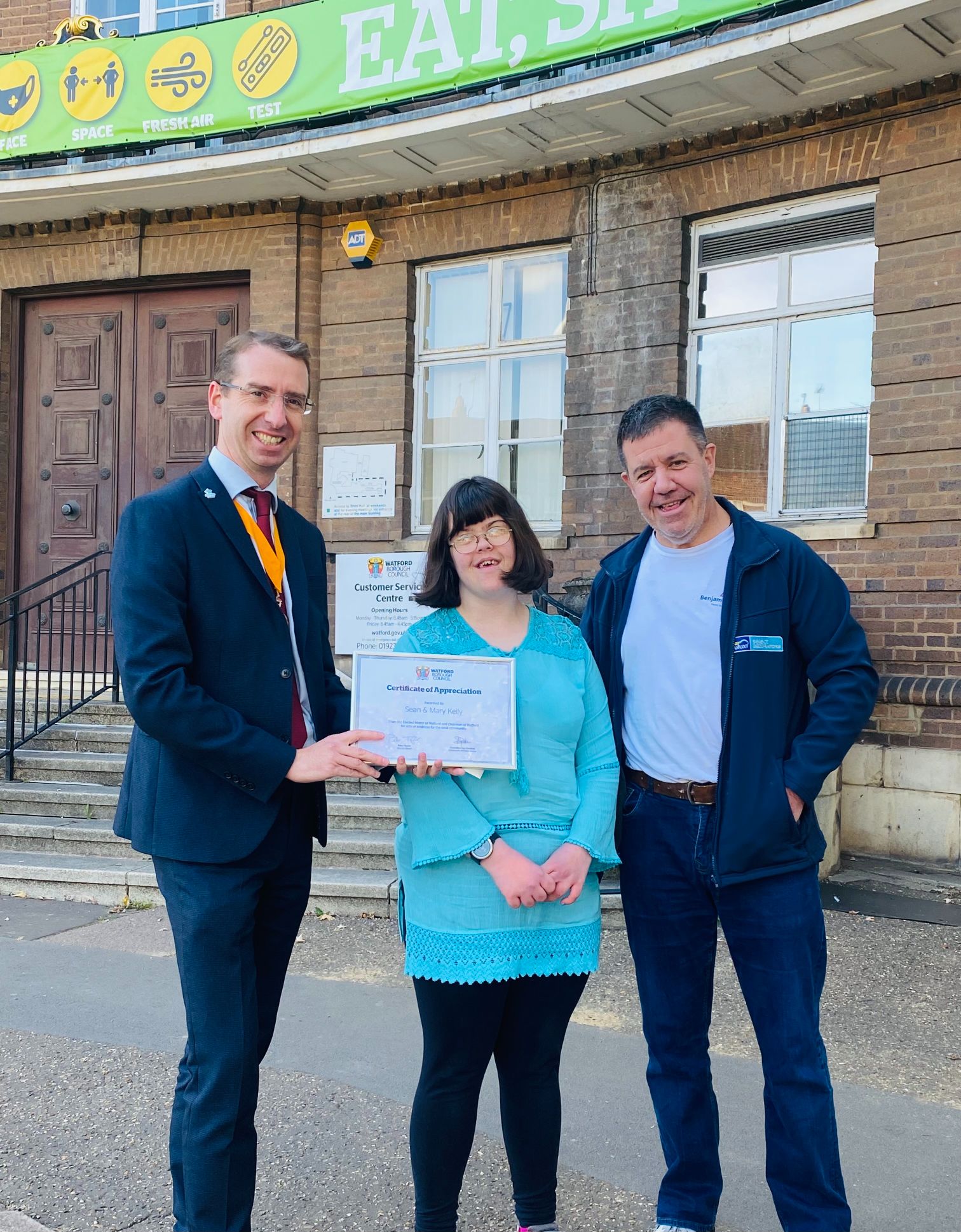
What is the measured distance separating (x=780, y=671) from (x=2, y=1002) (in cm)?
384

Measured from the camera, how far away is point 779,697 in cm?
276

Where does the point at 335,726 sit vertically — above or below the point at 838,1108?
above

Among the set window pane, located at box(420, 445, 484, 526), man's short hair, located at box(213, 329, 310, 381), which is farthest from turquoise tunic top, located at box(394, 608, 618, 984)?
window pane, located at box(420, 445, 484, 526)

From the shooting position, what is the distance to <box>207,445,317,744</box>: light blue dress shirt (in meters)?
2.68

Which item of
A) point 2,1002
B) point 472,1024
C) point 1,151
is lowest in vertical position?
point 2,1002

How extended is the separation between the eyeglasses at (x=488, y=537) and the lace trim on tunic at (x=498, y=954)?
89 cm

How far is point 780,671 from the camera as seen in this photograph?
9.07 ft

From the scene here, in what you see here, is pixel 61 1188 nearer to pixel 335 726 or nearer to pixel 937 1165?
pixel 335 726

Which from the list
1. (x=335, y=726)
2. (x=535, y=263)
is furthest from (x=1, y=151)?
(x=335, y=726)

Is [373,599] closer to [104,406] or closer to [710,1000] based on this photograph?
[104,406]

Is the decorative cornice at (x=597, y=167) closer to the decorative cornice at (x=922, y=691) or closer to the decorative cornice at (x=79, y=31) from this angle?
the decorative cornice at (x=79, y=31)

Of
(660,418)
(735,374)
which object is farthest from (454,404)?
(660,418)

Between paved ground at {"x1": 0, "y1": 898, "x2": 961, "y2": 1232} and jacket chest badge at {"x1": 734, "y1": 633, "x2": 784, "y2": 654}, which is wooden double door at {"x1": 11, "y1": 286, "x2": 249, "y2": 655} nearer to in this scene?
paved ground at {"x1": 0, "y1": 898, "x2": 961, "y2": 1232}

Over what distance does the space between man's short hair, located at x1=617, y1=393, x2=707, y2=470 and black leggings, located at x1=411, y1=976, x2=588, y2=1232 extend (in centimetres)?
134
